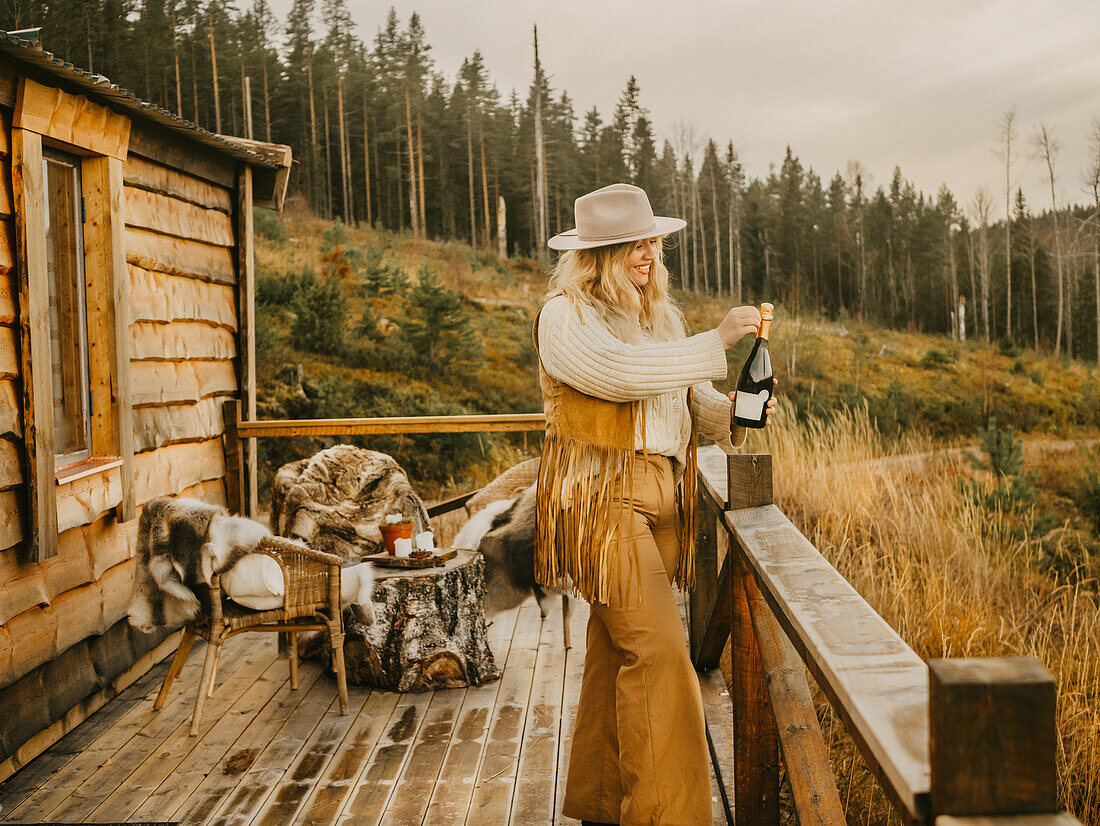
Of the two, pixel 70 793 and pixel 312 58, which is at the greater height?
pixel 312 58

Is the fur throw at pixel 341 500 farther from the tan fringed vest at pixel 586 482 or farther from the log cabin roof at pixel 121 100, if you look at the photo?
the tan fringed vest at pixel 586 482

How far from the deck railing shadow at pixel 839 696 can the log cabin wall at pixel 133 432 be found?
2.26 metres

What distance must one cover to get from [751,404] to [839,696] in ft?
3.62

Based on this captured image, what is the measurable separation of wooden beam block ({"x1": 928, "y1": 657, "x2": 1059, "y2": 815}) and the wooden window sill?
3074 millimetres

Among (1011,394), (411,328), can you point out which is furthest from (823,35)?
(411,328)

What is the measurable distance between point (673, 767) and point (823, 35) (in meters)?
28.3

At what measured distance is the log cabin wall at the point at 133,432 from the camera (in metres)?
2.82

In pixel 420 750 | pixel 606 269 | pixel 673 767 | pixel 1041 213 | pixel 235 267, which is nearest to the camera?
pixel 673 767

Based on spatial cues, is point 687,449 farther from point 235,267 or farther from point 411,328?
point 411,328

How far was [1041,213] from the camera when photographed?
29406mm

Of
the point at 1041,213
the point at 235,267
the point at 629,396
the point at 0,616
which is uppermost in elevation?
the point at 1041,213

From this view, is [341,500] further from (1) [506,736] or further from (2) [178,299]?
(1) [506,736]

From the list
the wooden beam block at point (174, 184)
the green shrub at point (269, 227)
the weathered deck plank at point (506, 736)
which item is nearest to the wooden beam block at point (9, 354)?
the wooden beam block at point (174, 184)

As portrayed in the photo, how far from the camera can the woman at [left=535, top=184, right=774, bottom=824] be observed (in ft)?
6.24
